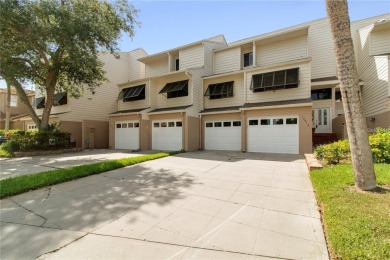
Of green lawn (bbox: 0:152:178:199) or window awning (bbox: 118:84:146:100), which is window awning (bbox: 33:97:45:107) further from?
green lawn (bbox: 0:152:178:199)

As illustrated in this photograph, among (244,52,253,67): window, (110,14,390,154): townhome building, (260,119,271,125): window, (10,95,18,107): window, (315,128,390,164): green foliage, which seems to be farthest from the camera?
(10,95,18,107): window

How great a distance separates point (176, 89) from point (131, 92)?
495 cm

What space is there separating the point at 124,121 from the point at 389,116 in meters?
18.2

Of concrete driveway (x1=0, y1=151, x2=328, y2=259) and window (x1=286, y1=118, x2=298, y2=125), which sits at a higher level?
window (x1=286, y1=118, x2=298, y2=125)

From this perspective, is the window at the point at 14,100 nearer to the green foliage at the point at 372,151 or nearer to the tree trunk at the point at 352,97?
the green foliage at the point at 372,151

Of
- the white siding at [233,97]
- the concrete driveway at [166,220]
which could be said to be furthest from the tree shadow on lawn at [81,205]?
the white siding at [233,97]

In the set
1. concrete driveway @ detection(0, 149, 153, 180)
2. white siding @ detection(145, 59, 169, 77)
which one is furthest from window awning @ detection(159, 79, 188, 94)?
concrete driveway @ detection(0, 149, 153, 180)

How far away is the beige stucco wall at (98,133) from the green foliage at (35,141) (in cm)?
245

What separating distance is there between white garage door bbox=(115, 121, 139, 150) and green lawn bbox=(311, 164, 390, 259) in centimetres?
1462

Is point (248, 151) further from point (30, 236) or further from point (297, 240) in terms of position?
point (30, 236)

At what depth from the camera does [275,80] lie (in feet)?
45.1

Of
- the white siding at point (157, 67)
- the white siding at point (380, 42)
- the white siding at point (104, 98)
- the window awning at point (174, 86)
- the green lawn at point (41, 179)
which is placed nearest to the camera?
the green lawn at point (41, 179)

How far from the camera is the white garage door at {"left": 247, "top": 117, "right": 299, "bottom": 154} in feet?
41.4

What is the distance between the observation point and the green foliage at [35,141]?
45.5 ft
